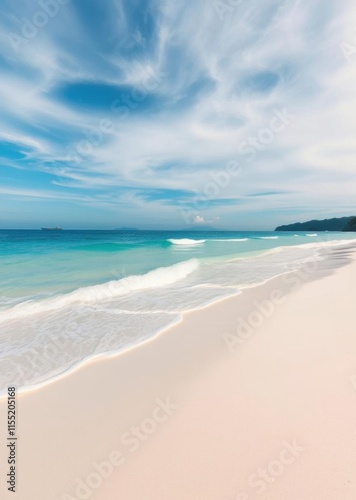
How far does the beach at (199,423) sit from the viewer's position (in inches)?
79.8

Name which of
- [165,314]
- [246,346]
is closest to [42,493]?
[246,346]

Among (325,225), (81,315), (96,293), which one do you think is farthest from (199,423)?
(325,225)

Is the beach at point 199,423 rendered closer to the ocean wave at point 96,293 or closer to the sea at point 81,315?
the sea at point 81,315

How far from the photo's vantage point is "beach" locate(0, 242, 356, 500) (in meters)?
2.03

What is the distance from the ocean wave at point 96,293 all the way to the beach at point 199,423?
409 centimetres

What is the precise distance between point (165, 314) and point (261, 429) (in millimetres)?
4042

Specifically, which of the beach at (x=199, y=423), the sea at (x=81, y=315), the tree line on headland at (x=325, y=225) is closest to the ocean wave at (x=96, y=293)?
the sea at (x=81, y=315)

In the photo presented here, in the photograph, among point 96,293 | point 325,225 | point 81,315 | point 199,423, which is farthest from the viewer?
point 325,225

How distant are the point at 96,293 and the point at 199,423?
6884mm

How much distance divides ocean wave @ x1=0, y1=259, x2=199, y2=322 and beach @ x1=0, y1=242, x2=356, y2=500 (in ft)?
13.4

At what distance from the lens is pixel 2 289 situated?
988 centimetres

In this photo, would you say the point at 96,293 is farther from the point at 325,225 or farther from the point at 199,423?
the point at 325,225

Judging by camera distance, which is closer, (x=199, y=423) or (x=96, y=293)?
(x=199, y=423)

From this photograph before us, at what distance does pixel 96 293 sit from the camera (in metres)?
8.82
